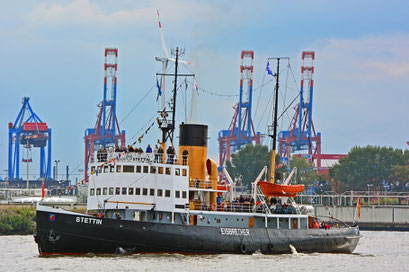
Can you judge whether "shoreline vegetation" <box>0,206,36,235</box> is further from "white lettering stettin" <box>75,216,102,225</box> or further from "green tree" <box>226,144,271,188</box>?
"green tree" <box>226,144,271,188</box>

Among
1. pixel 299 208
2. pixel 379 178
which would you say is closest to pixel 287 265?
pixel 299 208

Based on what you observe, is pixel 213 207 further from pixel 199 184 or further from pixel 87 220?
pixel 87 220

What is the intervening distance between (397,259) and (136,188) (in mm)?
19832

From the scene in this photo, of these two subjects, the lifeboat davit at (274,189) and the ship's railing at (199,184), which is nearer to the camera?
the ship's railing at (199,184)

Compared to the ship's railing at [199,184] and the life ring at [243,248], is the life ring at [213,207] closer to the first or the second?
the ship's railing at [199,184]

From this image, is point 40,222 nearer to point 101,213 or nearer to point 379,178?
point 101,213

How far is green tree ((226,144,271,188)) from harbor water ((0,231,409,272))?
91.3 metres

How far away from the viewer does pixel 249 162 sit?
6093 inches

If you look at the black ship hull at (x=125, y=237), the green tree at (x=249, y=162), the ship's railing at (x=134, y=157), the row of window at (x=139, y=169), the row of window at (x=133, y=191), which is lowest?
the black ship hull at (x=125, y=237)

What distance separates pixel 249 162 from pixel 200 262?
10637cm

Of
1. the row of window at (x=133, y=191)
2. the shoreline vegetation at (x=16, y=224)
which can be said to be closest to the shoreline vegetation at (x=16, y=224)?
the shoreline vegetation at (x=16, y=224)

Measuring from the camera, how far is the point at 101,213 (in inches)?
2023

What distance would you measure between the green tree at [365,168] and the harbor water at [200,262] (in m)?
98.0

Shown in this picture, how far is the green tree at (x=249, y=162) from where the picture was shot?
151250 mm
